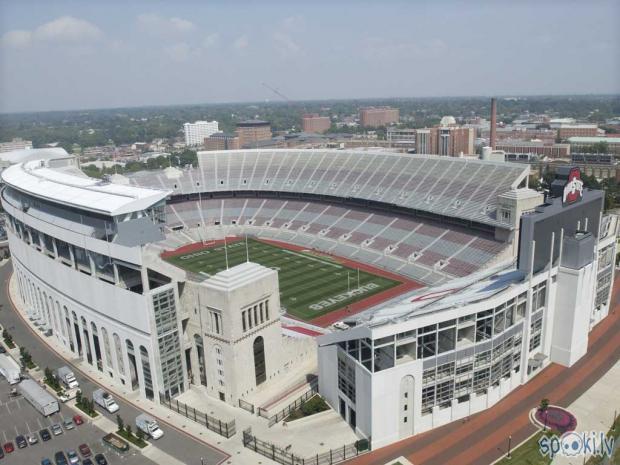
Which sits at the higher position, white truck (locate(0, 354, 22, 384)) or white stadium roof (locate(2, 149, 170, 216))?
white stadium roof (locate(2, 149, 170, 216))

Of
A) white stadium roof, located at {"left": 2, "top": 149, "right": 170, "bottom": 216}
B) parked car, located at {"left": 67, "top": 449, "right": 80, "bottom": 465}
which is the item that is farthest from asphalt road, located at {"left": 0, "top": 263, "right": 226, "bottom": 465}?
white stadium roof, located at {"left": 2, "top": 149, "right": 170, "bottom": 216}

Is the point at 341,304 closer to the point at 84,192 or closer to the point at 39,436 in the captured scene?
the point at 84,192

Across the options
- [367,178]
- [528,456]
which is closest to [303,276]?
[367,178]

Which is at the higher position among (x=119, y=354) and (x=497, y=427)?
(x=119, y=354)

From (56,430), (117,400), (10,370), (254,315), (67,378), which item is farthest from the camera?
(10,370)

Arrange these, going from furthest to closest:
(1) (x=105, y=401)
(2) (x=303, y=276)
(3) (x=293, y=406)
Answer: (2) (x=303, y=276) < (1) (x=105, y=401) < (3) (x=293, y=406)

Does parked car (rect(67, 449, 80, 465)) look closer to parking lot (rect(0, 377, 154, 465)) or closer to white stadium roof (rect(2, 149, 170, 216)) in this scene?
parking lot (rect(0, 377, 154, 465))

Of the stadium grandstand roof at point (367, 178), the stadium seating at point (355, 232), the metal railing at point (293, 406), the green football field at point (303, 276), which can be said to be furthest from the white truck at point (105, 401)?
the stadium grandstand roof at point (367, 178)

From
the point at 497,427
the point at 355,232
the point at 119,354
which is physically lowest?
the point at 497,427
